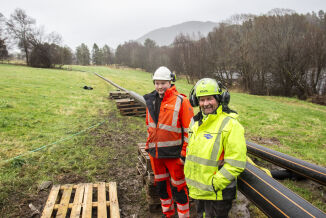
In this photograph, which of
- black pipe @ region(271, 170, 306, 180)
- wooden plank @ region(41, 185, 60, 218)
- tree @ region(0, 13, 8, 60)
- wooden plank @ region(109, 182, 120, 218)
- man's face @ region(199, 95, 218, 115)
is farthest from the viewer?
tree @ region(0, 13, 8, 60)

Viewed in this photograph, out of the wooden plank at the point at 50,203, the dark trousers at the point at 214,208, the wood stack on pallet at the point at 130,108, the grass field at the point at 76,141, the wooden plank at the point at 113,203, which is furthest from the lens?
the wood stack on pallet at the point at 130,108

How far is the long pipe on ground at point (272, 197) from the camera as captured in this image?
159cm

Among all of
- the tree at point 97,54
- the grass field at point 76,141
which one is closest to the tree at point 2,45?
the grass field at point 76,141

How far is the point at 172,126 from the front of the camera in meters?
2.90

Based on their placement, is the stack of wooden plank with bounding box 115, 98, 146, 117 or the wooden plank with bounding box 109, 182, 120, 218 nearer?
the wooden plank with bounding box 109, 182, 120, 218

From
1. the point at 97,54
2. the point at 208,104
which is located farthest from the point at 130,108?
the point at 97,54

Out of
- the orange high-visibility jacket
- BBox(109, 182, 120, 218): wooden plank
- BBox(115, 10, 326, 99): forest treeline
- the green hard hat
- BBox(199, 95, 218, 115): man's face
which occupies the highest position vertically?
BBox(115, 10, 326, 99): forest treeline

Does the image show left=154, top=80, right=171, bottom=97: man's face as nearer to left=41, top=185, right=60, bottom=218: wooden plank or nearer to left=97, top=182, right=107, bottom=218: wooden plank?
left=97, top=182, right=107, bottom=218: wooden plank

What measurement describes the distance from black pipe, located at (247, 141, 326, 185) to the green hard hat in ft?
7.56

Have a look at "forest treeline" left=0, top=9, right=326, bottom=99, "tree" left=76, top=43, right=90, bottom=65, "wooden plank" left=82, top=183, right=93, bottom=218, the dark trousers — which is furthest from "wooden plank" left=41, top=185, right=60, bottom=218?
"tree" left=76, top=43, right=90, bottom=65

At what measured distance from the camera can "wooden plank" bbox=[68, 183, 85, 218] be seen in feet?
10.4

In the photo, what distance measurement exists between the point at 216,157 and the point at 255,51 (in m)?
26.8

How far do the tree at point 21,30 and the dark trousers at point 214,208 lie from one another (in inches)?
1941

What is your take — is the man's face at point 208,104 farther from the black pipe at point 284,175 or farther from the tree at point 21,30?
the tree at point 21,30
